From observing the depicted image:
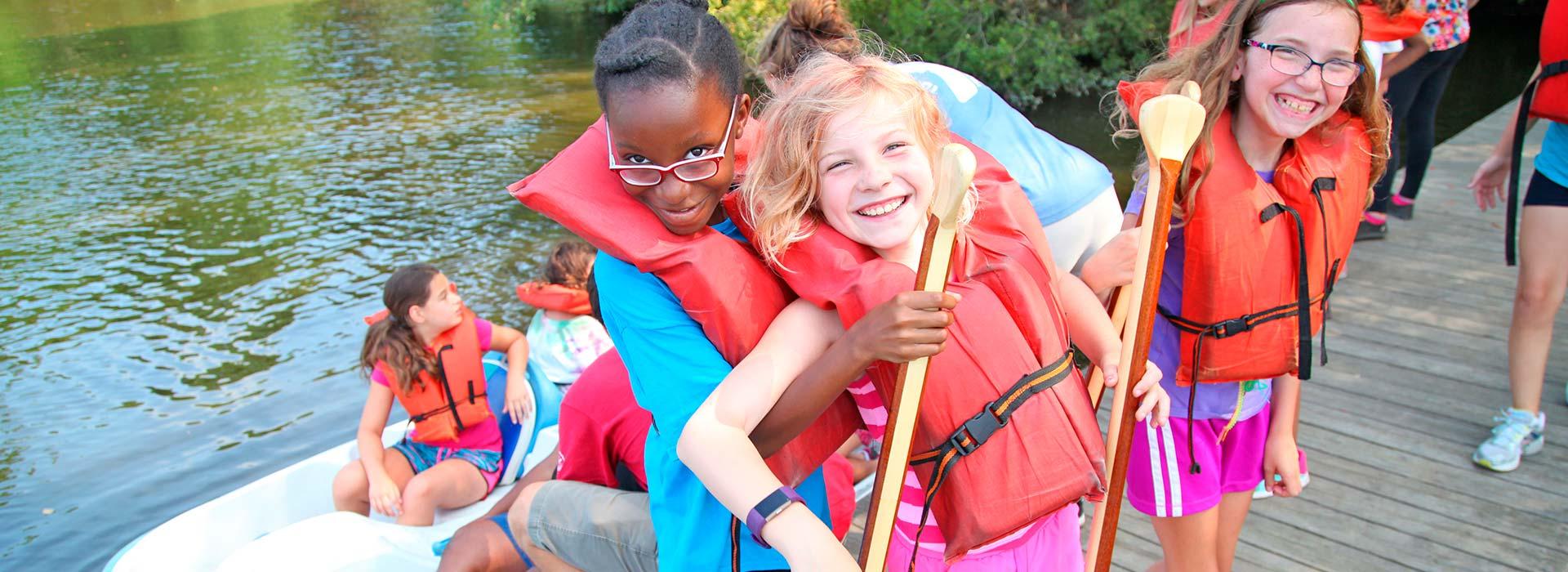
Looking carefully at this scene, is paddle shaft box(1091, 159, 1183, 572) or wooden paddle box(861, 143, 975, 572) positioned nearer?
wooden paddle box(861, 143, 975, 572)

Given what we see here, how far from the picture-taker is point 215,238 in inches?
348

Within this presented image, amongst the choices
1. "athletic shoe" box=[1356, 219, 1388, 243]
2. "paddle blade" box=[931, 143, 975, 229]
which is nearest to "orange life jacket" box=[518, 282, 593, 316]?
"paddle blade" box=[931, 143, 975, 229]

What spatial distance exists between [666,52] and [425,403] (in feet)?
8.68

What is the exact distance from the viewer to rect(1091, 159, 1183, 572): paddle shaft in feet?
5.65

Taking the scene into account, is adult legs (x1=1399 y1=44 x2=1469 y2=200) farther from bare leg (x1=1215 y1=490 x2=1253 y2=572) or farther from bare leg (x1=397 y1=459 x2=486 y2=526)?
bare leg (x1=397 y1=459 x2=486 y2=526)

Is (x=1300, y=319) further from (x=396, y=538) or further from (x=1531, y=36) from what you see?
(x=1531, y=36)

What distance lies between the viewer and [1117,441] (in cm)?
177

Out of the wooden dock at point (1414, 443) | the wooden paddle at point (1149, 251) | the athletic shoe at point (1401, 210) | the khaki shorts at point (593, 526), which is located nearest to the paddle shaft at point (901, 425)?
the wooden paddle at point (1149, 251)

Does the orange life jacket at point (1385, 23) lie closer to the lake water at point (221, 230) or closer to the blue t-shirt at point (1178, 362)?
the blue t-shirt at point (1178, 362)

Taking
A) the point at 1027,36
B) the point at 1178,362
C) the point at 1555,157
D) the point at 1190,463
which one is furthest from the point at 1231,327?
the point at 1027,36

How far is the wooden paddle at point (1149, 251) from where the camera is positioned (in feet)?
5.65

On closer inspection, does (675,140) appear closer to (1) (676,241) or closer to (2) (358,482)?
(1) (676,241)

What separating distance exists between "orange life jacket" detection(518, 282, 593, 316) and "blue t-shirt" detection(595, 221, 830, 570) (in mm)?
2661

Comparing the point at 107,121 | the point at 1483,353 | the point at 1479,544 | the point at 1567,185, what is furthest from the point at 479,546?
the point at 107,121
